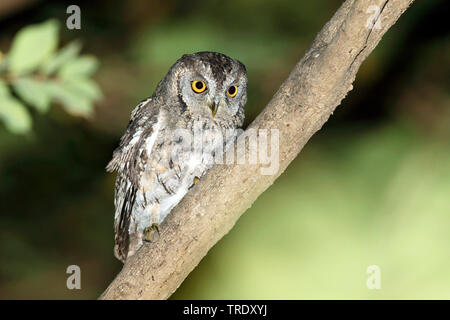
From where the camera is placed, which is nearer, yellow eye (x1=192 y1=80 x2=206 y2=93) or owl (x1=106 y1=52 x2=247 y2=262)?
owl (x1=106 y1=52 x2=247 y2=262)

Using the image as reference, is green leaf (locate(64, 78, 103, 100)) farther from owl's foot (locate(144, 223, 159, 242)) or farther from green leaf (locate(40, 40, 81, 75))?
owl's foot (locate(144, 223, 159, 242))

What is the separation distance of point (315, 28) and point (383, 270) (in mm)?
4037

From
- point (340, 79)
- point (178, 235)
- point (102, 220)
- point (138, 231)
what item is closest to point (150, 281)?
point (178, 235)

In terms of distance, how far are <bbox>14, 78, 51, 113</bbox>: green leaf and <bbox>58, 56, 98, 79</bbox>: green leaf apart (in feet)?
0.48

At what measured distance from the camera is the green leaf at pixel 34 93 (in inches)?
73.1

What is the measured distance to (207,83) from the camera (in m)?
3.73

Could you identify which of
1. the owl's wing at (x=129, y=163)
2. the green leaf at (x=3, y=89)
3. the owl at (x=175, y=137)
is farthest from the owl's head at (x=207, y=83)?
the green leaf at (x=3, y=89)

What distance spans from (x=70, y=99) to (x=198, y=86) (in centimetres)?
183

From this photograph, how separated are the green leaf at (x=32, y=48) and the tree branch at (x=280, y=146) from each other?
1117 mm

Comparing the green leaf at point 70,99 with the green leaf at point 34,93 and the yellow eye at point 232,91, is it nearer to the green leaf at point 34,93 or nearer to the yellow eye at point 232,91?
the green leaf at point 34,93

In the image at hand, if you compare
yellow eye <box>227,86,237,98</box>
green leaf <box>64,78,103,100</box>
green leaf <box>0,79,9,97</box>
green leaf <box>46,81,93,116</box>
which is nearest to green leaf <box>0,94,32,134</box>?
green leaf <box>0,79,9,97</box>

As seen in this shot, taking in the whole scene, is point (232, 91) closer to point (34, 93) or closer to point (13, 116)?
point (34, 93)

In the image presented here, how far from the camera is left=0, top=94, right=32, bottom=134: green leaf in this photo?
1744mm

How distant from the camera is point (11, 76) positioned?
198 centimetres
